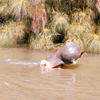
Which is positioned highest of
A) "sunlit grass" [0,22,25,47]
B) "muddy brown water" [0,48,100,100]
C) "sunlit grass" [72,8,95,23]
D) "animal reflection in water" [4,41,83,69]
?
"sunlit grass" [72,8,95,23]

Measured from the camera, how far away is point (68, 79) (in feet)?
16.8

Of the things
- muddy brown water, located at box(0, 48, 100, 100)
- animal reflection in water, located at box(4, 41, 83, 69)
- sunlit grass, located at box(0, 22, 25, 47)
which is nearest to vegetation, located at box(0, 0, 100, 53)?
sunlit grass, located at box(0, 22, 25, 47)

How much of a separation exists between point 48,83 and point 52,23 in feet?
21.7

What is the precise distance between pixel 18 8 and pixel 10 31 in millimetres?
1098

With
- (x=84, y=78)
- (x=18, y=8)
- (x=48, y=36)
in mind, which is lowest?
(x=84, y=78)

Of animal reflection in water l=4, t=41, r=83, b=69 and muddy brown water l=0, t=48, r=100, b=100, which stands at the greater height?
animal reflection in water l=4, t=41, r=83, b=69

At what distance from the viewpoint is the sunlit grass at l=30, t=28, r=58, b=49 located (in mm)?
10570

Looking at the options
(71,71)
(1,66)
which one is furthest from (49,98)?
(1,66)

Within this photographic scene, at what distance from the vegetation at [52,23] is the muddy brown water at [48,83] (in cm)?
398

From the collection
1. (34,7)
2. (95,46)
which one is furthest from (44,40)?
(95,46)

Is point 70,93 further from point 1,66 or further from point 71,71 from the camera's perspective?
point 1,66

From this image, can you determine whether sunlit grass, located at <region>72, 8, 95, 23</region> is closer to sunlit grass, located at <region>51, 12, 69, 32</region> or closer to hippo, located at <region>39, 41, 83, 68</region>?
sunlit grass, located at <region>51, 12, 69, 32</region>

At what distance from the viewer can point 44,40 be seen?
10602 millimetres

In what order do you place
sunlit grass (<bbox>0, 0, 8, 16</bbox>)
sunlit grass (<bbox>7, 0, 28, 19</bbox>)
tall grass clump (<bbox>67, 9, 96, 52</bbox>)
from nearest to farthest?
tall grass clump (<bbox>67, 9, 96, 52</bbox>)
sunlit grass (<bbox>7, 0, 28, 19</bbox>)
sunlit grass (<bbox>0, 0, 8, 16</bbox>)
